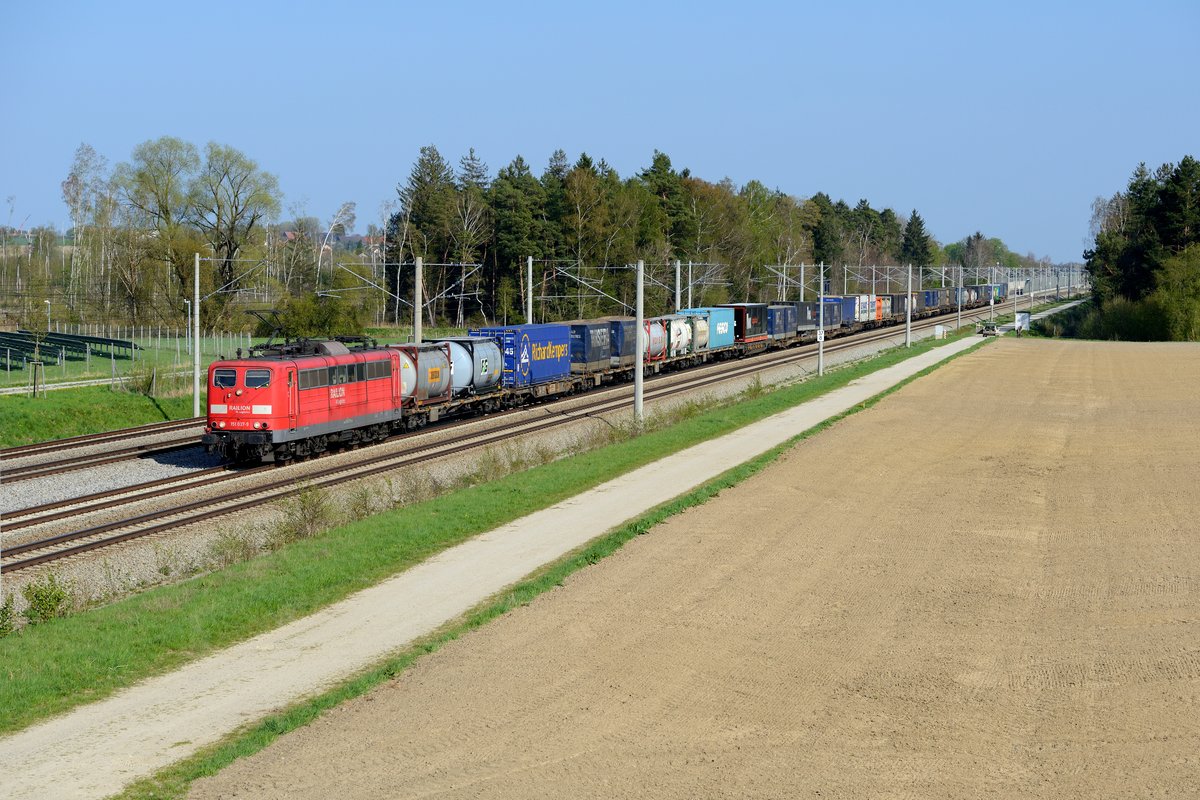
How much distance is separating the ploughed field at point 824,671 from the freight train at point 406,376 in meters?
14.4

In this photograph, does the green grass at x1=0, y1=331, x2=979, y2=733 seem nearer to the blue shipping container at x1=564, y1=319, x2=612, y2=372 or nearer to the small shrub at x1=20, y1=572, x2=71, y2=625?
the small shrub at x1=20, y1=572, x2=71, y2=625

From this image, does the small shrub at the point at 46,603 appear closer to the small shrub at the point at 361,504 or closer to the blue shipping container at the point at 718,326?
the small shrub at the point at 361,504

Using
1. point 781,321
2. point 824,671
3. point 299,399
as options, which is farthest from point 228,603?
point 781,321

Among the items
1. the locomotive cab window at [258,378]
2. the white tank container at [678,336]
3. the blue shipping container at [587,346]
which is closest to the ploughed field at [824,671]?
the locomotive cab window at [258,378]

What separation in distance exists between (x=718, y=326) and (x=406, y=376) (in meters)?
38.0

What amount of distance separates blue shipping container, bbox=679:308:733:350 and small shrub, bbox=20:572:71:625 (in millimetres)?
56503

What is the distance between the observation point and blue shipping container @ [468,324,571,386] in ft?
167

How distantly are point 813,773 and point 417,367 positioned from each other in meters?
32.8

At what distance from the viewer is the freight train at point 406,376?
3541 centimetres

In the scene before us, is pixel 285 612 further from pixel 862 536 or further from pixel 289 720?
pixel 862 536

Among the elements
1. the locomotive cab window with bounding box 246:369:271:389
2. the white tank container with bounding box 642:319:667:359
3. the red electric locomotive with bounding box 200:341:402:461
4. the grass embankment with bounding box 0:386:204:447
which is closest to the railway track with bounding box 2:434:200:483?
the red electric locomotive with bounding box 200:341:402:461

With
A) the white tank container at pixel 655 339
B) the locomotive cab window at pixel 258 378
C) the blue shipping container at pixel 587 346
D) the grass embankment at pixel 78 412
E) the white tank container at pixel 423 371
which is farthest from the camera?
the white tank container at pixel 655 339

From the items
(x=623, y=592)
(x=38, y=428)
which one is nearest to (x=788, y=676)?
(x=623, y=592)

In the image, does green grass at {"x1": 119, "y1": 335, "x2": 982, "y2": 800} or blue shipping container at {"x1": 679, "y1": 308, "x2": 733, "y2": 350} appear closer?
green grass at {"x1": 119, "y1": 335, "x2": 982, "y2": 800}
